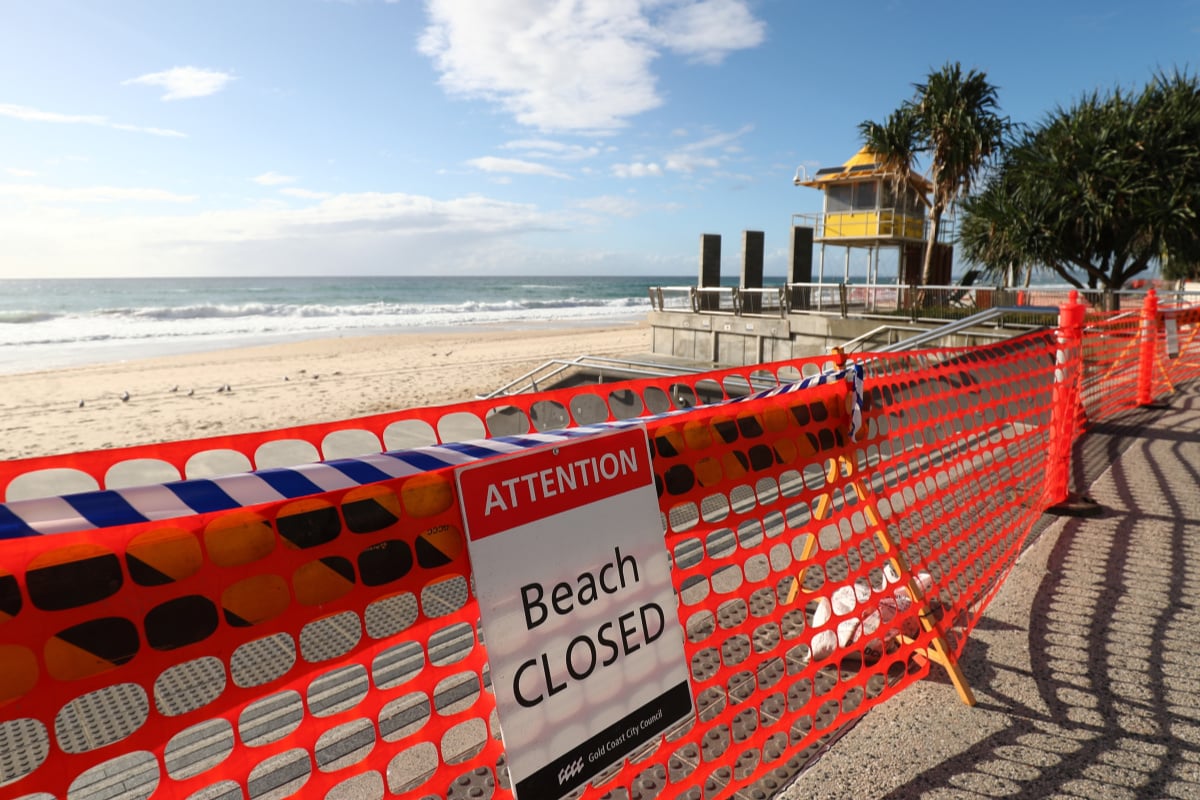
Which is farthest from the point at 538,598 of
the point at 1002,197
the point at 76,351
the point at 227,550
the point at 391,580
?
the point at 76,351

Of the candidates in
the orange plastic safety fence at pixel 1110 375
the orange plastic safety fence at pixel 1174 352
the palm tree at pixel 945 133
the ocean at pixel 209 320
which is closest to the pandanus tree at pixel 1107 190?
the palm tree at pixel 945 133

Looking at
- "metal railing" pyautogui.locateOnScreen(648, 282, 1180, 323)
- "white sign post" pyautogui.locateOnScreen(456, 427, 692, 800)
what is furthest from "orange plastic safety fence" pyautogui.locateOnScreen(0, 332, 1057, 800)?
"metal railing" pyautogui.locateOnScreen(648, 282, 1180, 323)

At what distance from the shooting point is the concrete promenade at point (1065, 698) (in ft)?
8.17

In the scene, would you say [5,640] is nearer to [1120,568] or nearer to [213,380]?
[1120,568]

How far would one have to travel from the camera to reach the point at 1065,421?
515 cm

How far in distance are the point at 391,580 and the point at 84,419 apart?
19.3 meters

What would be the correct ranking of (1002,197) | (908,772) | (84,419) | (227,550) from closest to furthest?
(227,550)
(908,772)
(84,419)
(1002,197)

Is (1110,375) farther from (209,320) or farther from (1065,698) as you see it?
(209,320)

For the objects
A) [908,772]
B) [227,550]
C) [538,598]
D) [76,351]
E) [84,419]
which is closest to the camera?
[227,550]

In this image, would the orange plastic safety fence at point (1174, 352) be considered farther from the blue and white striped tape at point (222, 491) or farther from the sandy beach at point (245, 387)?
the sandy beach at point (245, 387)

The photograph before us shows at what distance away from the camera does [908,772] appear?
253 centimetres

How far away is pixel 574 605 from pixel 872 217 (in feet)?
104

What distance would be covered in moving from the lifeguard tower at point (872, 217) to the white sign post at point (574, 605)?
29.6 metres

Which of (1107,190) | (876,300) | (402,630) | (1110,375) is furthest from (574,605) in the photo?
(1107,190)
